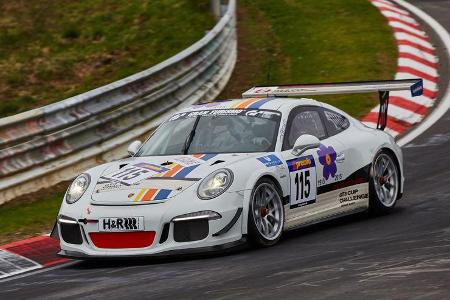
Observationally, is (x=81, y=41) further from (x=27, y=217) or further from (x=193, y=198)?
(x=193, y=198)

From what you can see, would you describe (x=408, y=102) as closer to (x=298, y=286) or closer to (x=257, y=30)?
(x=257, y=30)

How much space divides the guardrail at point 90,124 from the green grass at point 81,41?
6.55 feet

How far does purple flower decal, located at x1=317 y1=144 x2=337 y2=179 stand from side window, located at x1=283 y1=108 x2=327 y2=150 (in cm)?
21

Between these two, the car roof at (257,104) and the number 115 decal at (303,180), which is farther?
the car roof at (257,104)

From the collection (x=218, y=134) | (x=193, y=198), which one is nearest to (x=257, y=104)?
(x=218, y=134)

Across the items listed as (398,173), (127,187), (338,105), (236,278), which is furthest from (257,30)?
(236,278)

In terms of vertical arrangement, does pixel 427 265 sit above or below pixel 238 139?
below

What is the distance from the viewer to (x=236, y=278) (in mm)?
7766

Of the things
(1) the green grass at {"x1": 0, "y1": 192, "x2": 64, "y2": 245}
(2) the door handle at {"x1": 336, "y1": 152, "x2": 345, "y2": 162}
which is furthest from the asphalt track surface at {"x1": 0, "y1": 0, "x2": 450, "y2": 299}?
(1) the green grass at {"x1": 0, "y1": 192, "x2": 64, "y2": 245}

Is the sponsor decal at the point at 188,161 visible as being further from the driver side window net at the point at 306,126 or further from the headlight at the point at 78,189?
the driver side window net at the point at 306,126

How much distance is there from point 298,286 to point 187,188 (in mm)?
1921

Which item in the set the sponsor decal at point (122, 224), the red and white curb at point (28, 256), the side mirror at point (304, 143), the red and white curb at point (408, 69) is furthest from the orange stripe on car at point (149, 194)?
the red and white curb at point (408, 69)

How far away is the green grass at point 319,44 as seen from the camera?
58.5 feet

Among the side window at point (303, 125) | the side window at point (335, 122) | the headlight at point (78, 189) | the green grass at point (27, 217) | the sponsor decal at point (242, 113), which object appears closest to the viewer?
the headlight at point (78, 189)
